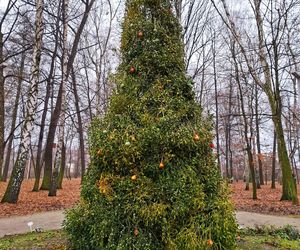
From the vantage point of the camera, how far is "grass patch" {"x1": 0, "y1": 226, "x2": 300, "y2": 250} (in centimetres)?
398

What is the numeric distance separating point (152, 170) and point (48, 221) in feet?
15.1

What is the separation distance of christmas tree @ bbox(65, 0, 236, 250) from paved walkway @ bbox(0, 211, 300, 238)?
304cm

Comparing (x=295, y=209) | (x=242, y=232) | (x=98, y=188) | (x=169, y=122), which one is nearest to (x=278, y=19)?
(x=295, y=209)

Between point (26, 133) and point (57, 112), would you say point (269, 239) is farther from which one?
point (57, 112)

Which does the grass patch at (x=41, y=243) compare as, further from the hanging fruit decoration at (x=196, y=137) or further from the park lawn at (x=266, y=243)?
the park lawn at (x=266, y=243)

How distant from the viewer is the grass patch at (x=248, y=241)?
13.1 ft

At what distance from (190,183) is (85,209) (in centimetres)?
122

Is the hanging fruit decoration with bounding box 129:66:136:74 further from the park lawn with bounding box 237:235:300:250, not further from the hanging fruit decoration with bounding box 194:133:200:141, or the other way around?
the park lawn with bounding box 237:235:300:250

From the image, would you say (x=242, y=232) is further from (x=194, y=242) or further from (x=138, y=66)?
(x=138, y=66)

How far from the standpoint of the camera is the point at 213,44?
57.6ft

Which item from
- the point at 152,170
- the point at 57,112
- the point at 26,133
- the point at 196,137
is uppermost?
the point at 57,112

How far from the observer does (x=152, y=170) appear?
3053 millimetres

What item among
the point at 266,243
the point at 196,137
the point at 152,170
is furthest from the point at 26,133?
the point at 266,243

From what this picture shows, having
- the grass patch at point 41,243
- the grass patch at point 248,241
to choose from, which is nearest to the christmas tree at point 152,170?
the grass patch at point 41,243
